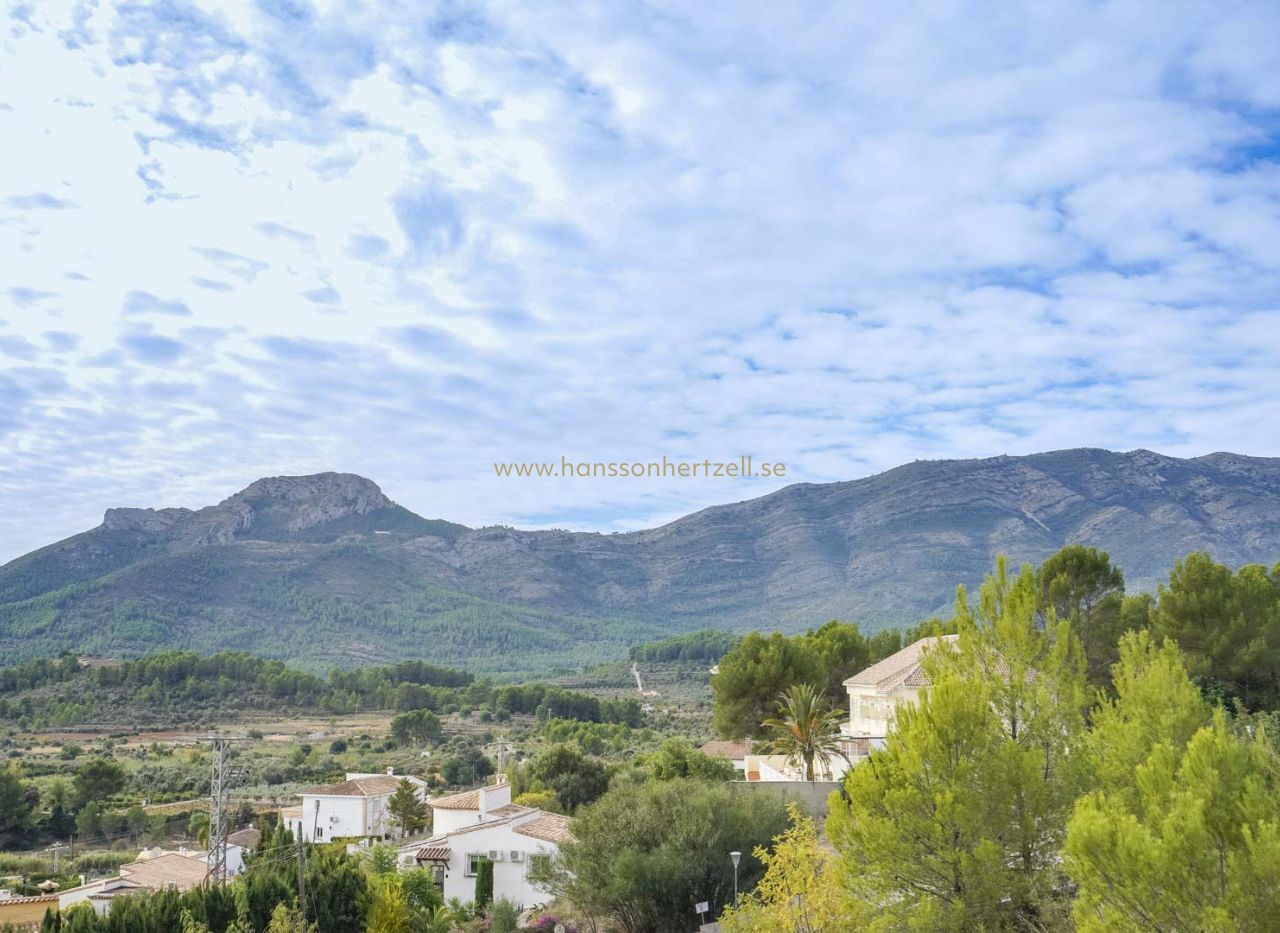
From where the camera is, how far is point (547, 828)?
34.1 metres

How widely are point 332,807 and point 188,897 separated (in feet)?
92.9

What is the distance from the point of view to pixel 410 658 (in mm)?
137625

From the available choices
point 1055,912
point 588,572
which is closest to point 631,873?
point 1055,912

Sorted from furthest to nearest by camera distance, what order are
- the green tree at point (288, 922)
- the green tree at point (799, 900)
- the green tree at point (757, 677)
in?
the green tree at point (757, 677), the green tree at point (288, 922), the green tree at point (799, 900)

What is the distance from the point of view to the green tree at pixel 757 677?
4072 cm

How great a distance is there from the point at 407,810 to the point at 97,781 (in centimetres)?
1876

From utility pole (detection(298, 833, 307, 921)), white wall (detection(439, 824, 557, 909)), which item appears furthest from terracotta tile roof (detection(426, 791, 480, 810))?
utility pole (detection(298, 833, 307, 921))

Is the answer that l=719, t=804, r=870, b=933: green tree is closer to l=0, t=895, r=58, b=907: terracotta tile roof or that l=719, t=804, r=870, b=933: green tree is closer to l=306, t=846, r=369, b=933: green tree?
l=306, t=846, r=369, b=933: green tree

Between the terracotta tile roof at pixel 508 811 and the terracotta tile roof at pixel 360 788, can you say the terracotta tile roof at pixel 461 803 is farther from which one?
the terracotta tile roof at pixel 360 788

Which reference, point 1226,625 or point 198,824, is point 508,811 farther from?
point 1226,625

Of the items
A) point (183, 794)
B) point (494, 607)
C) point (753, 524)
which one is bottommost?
point (183, 794)

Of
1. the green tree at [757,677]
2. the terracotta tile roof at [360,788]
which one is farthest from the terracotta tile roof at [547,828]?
the terracotta tile roof at [360,788]

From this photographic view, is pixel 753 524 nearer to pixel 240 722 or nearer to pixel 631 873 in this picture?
pixel 240 722

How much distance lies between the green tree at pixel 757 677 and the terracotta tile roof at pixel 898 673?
288 centimetres
